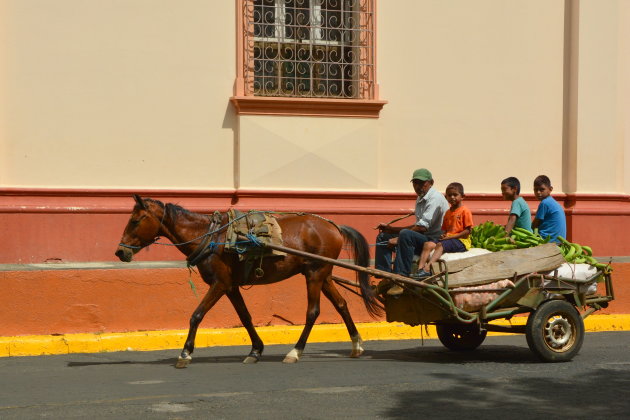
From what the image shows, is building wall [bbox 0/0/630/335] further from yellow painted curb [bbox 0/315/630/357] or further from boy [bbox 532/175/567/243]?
boy [bbox 532/175/567/243]

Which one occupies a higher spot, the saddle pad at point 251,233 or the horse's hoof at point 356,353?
the saddle pad at point 251,233

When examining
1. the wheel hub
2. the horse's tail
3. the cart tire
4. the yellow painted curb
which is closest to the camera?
the cart tire

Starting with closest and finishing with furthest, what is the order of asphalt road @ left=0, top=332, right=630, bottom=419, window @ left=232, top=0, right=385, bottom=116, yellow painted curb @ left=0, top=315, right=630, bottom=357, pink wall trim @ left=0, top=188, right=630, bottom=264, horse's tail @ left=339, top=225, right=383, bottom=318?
asphalt road @ left=0, top=332, right=630, bottom=419, horse's tail @ left=339, top=225, right=383, bottom=318, yellow painted curb @ left=0, top=315, right=630, bottom=357, pink wall trim @ left=0, top=188, right=630, bottom=264, window @ left=232, top=0, right=385, bottom=116

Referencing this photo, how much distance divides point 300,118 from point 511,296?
4.16 meters

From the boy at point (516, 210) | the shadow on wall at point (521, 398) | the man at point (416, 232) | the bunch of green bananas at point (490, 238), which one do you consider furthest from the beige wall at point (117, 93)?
the shadow on wall at point (521, 398)

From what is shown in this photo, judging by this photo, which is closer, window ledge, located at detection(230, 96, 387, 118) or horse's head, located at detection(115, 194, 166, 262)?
horse's head, located at detection(115, 194, 166, 262)

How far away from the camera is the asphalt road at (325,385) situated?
7.45m

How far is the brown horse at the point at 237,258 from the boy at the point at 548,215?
1792 mm

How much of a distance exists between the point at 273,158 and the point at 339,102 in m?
1.07

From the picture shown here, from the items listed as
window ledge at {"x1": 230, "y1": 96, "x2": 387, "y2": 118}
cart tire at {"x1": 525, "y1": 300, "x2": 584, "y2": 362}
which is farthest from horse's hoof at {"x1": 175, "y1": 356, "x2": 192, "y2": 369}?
window ledge at {"x1": 230, "y1": 96, "x2": 387, "y2": 118}

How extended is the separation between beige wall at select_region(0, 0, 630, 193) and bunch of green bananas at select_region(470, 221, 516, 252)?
9.71ft

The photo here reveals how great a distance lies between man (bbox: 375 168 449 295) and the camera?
9773 millimetres

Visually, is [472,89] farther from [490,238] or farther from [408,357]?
[408,357]

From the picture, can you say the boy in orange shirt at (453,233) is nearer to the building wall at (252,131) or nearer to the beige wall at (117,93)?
the building wall at (252,131)
